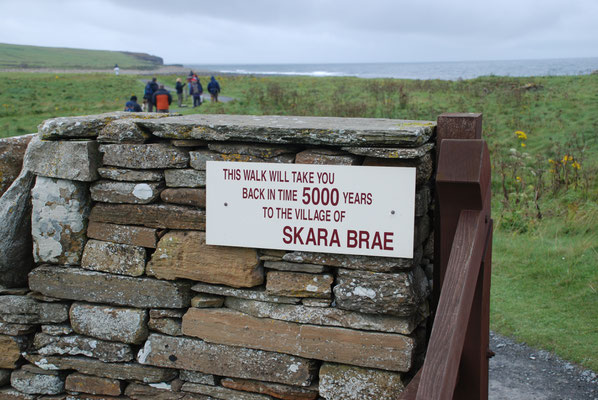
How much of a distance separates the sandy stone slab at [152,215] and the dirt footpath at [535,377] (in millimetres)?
2743

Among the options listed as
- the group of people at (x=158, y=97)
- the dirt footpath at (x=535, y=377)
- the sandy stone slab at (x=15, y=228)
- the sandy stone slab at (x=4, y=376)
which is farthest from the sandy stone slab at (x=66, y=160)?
the group of people at (x=158, y=97)

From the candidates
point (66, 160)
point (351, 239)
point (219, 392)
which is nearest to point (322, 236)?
point (351, 239)

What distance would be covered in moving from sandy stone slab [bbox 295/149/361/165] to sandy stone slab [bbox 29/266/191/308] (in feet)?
3.66

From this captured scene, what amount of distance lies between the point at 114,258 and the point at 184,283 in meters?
0.50

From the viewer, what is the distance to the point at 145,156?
3527 mm

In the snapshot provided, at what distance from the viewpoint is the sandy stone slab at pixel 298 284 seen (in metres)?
3.24

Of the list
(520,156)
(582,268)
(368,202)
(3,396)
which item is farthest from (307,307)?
(520,156)

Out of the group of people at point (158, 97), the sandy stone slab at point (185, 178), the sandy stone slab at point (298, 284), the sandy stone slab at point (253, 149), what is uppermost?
the group of people at point (158, 97)

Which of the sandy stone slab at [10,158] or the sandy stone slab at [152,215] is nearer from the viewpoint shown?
the sandy stone slab at [152,215]

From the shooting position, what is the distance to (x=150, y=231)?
11.7 feet

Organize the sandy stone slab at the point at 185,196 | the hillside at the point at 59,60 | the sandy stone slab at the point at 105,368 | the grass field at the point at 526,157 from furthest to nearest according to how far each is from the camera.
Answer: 1. the hillside at the point at 59,60
2. the grass field at the point at 526,157
3. the sandy stone slab at the point at 105,368
4. the sandy stone slab at the point at 185,196

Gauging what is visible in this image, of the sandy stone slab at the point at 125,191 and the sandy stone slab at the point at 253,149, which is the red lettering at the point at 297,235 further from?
the sandy stone slab at the point at 125,191

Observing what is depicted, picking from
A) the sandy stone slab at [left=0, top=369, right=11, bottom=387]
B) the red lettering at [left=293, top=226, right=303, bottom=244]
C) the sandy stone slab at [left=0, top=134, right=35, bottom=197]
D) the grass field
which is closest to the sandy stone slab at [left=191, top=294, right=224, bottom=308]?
the red lettering at [left=293, top=226, right=303, bottom=244]

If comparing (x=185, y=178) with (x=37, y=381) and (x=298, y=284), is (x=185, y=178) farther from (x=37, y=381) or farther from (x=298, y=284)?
(x=37, y=381)
